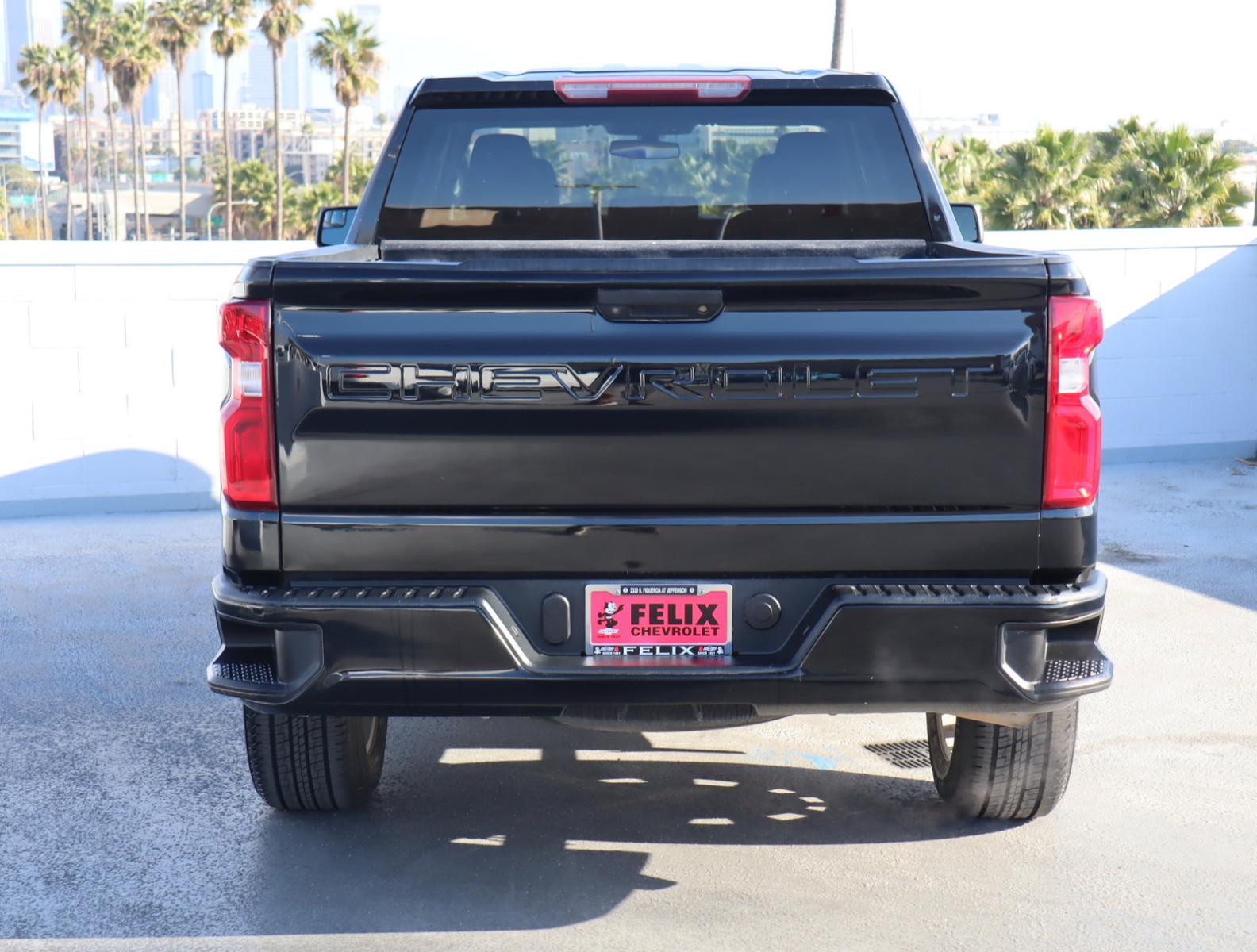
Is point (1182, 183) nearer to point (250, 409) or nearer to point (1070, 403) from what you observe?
point (1070, 403)

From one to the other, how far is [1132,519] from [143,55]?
75383 mm

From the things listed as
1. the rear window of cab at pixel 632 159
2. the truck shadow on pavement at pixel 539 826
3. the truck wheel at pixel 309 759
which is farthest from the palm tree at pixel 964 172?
the truck wheel at pixel 309 759

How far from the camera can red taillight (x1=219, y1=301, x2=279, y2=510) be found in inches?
121

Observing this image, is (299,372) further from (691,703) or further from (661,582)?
(691,703)

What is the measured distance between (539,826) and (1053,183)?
26.6m

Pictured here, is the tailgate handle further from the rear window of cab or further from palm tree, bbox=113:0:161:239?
palm tree, bbox=113:0:161:239

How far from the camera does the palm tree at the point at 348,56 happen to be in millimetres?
62406

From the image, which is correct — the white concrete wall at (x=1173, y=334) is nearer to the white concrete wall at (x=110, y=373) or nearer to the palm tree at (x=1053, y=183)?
the white concrete wall at (x=110, y=373)

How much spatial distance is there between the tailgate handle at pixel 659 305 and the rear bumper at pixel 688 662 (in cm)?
61

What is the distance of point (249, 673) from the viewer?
3.22 m

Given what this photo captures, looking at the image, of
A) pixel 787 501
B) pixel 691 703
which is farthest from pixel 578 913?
pixel 787 501

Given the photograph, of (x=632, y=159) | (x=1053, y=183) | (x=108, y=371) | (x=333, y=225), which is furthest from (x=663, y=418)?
(x=1053, y=183)

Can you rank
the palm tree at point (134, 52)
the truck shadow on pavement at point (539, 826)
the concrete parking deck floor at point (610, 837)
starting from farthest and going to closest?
the palm tree at point (134, 52) < the truck shadow on pavement at point (539, 826) < the concrete parking deck floor at point (610, 837)

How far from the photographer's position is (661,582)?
3.13 meters
